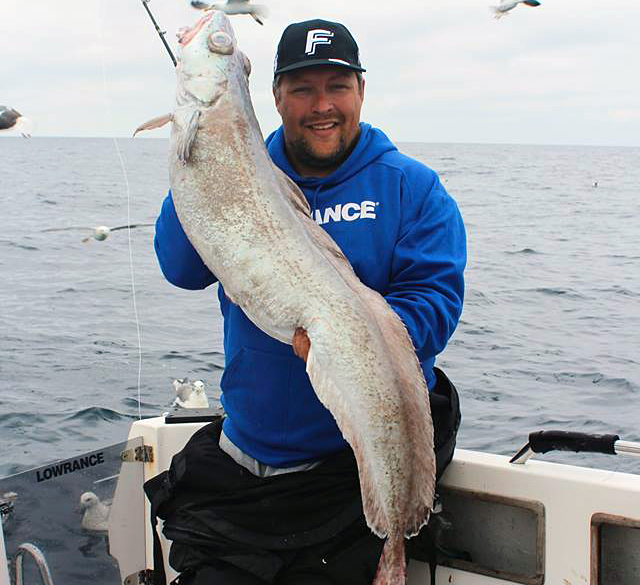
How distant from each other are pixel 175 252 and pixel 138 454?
153 centimetres

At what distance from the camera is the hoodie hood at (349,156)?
3369 millimetres

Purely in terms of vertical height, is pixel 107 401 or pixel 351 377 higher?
pixel 351 377

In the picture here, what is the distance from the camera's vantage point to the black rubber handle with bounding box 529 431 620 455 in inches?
138

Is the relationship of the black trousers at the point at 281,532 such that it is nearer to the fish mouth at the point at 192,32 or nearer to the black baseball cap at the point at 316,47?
the black baseball cap at the point at 316,47

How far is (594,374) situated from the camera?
37.1 feet

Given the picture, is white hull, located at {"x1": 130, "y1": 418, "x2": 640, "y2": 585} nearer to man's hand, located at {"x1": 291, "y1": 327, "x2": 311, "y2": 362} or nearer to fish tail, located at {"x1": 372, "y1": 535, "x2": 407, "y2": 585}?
fish tail, located at {"x1": 372, "y1": 535, "x2": 407, "y2": 585}

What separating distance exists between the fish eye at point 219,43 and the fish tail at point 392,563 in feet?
5.09

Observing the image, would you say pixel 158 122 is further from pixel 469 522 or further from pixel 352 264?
pixel 469 522

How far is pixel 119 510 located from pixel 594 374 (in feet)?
27.6

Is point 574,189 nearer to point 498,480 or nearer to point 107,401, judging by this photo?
point 107,401

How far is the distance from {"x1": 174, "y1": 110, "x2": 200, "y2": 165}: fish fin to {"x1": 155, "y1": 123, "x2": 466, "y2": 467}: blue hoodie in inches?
17.4

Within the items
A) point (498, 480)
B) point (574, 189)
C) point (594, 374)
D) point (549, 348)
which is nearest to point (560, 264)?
point (549, 348)

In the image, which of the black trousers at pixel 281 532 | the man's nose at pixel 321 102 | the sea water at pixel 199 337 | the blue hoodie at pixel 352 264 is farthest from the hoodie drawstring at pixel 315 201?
the sea water at pixel 199 337

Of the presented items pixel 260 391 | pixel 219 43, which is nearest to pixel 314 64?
pixel 219 43
